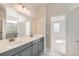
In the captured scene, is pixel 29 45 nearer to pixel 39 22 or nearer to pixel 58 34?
pixel 39 22

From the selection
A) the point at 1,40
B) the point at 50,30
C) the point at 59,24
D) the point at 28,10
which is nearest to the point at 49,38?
the point at 50,30

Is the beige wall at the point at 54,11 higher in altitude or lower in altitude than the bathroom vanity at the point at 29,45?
higher

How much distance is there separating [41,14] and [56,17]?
0.28 meters

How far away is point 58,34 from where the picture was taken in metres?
2.43

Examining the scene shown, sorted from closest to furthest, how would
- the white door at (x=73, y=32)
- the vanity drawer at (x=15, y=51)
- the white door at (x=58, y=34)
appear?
the vanity drawer at (x=15, y=51)
the white door at (x=73, y=32)
the white door at (x=58, y=34)

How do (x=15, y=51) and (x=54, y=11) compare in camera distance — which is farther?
(x=54, y=11)

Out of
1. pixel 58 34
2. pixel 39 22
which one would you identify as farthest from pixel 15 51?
pixel 58 34

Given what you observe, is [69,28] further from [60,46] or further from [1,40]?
[1,40]

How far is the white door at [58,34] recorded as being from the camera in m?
2.41

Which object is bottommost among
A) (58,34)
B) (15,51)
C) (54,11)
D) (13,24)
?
(15,51)

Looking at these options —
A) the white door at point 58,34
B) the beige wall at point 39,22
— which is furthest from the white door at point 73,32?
the beige wall at point 39,22

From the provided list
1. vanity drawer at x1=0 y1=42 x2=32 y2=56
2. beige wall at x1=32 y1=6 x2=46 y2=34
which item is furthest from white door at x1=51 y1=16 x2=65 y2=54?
vanity drawer at x1=0 y1=42 x2=32 y2=56

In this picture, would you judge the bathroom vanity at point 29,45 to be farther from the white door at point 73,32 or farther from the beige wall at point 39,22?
the white door at point 73,32

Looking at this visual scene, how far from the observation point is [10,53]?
206cm
